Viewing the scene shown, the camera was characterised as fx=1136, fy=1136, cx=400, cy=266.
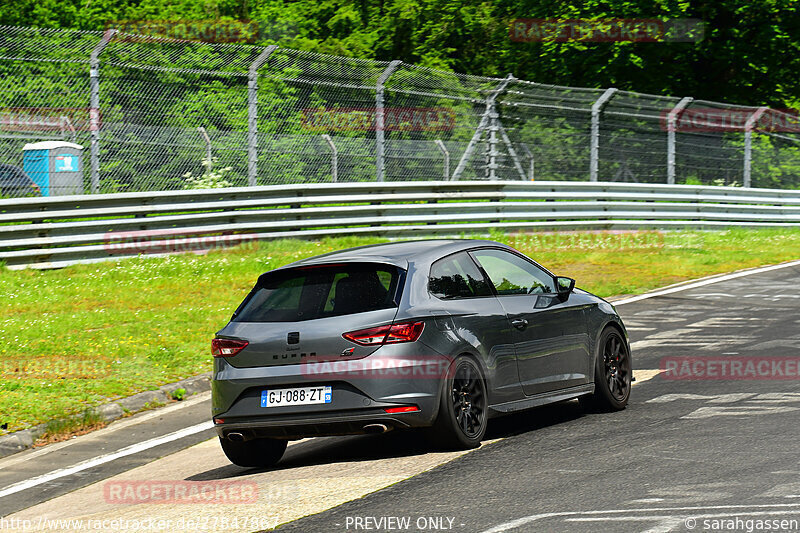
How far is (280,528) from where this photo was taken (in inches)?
230

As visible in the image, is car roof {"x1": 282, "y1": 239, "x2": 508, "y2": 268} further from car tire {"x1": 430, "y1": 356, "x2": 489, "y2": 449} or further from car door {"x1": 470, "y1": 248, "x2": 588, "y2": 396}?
car tire {"x1": 430, "y1": 356, "x2": 489, "y2": 449}

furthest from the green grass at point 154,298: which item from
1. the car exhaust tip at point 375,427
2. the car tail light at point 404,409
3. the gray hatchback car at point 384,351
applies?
the car tail light at point 404,409

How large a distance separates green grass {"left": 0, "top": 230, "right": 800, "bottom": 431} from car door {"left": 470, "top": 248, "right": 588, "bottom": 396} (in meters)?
3.56

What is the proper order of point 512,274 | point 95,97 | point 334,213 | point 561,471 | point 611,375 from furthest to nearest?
1. point 334,213
2. point 95,97
3. point 611,375
4. point 512,274
5. point 561,471

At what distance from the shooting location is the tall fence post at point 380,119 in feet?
63.5

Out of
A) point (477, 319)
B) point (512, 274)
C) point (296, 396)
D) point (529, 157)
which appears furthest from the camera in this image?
point (529, 157)

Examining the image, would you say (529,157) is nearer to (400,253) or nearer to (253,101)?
(253,101)

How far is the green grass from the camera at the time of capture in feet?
33.3

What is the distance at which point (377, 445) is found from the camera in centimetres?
804

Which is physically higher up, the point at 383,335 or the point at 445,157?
the point at 445,157

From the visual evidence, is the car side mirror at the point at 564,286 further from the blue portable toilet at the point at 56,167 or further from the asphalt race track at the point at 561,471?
the blue portable toilet at the point at 56,167

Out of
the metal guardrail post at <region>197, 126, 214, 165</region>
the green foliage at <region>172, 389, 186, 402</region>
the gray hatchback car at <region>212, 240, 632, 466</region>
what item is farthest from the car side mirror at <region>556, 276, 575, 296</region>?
the metal guardrail post at <region>197, 126, 214, 165</region>

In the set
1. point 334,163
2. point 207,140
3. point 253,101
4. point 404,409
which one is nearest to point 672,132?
point 334,163

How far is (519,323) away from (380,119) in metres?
11.7
